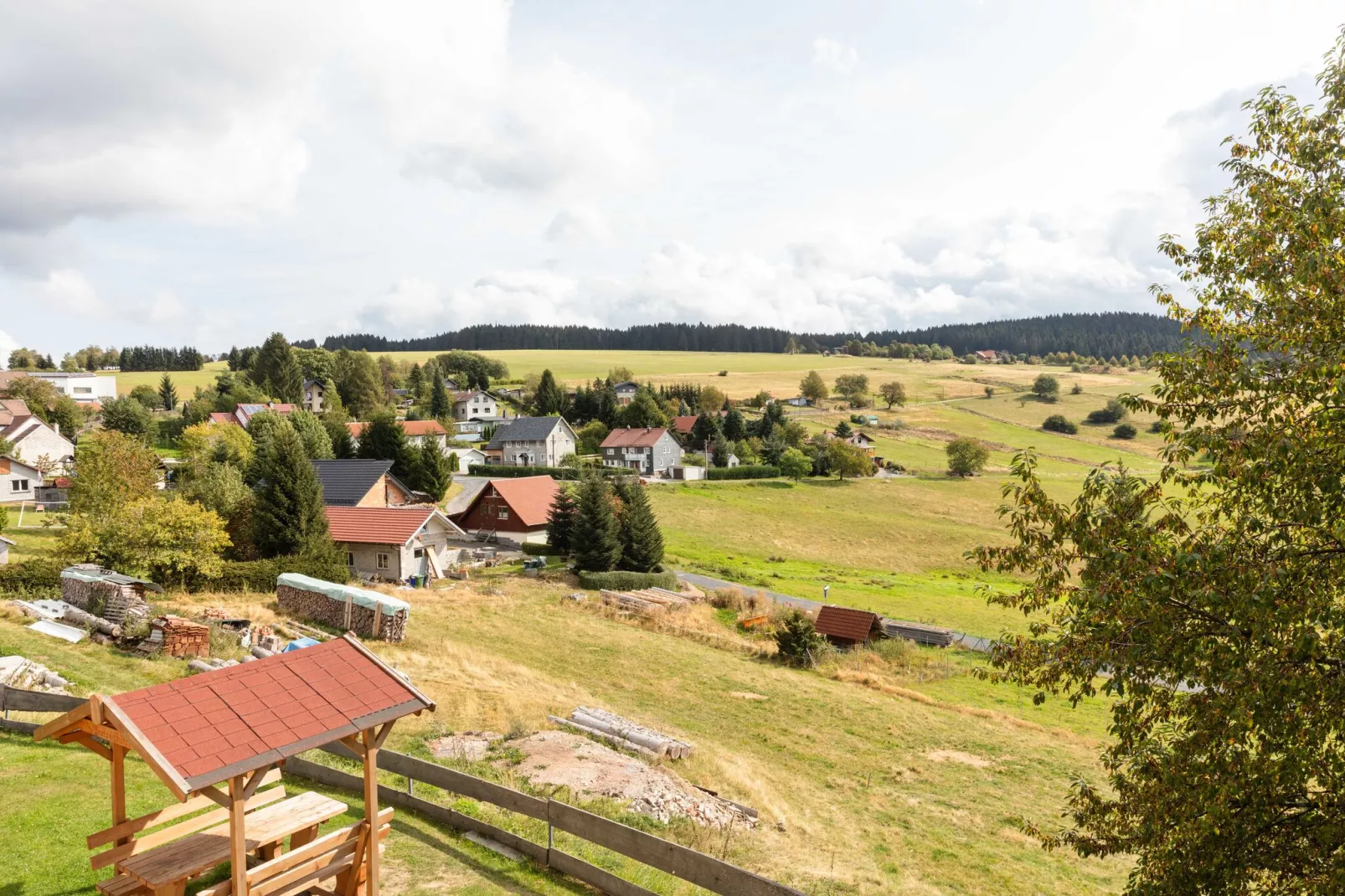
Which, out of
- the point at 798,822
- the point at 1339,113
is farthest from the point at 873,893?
the point at 1339,113

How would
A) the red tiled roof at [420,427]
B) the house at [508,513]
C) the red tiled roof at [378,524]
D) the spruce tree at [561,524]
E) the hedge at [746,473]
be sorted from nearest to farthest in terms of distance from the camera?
the red tiled roof at [378,524]
the spruce tree at [561,524]
the house at [508,513]
the hedge at [746,473]
the red tiled roof at [420,427]

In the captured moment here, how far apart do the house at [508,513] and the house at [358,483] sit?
22.5 ft

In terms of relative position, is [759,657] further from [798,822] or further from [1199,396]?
[1199,396]

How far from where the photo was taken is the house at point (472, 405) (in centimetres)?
13375

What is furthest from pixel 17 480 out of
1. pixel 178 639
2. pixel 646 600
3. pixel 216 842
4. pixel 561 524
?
pixel 216 842

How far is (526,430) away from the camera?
9869cm

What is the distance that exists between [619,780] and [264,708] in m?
8.27

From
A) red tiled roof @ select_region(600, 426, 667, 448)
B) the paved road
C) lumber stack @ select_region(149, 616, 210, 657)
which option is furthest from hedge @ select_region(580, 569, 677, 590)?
red tiled roof @ select_region(600, 426, 667, 448)

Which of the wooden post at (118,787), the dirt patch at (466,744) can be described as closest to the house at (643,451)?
the dirt patch at (466,744)

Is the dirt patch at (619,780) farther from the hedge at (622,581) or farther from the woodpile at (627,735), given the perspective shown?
the hedge at (622,581)

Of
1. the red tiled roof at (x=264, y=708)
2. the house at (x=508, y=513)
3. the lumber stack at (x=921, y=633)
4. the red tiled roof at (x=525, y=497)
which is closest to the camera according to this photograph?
the red tiled roof at (x=264, y=708)

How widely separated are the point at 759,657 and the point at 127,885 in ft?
93.3

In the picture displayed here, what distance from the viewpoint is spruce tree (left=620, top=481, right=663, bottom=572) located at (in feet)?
154

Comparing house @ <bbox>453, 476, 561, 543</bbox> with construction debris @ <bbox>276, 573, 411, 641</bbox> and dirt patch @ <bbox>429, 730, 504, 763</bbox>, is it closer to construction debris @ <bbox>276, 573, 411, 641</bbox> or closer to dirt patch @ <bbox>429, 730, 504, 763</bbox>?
construction debris @ <bbox>276, 573, 411, 641</bbox>
